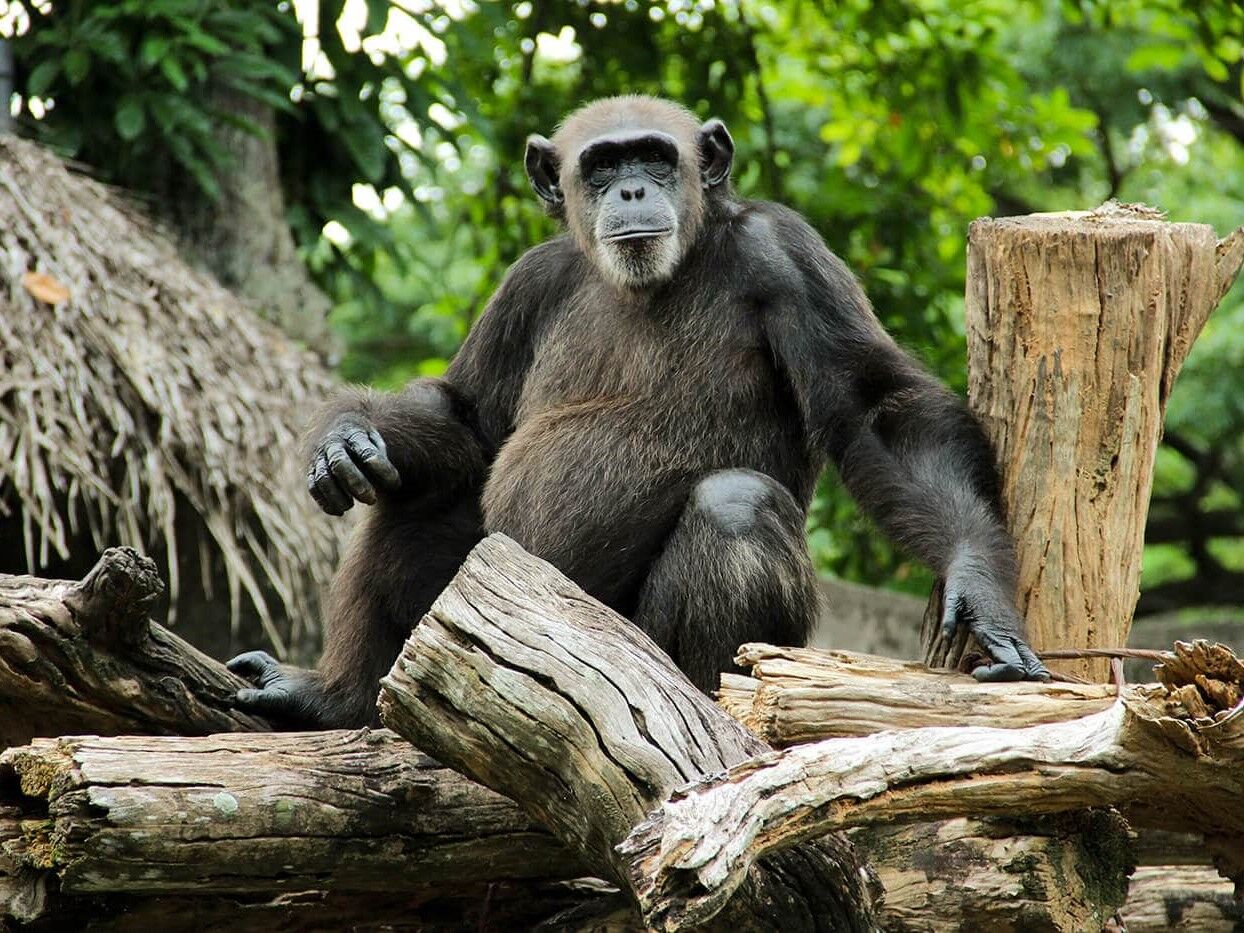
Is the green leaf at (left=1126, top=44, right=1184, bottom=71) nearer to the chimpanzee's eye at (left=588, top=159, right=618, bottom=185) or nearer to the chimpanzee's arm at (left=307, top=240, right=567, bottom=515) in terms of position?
the chimpanzee's arm at (left=307, top=240, right=567, bottom=515)

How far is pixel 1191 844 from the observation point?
534 cm

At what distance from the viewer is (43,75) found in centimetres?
781

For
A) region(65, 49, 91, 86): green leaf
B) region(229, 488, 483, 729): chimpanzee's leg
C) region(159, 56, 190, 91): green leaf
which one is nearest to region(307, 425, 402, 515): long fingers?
region(229, 488, 483, 729): chimpanzee's leg

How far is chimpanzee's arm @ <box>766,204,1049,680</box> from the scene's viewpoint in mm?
4195

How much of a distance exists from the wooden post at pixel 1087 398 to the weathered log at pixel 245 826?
145 centimetres

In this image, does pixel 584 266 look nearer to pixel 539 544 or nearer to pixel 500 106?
pixel 539 544

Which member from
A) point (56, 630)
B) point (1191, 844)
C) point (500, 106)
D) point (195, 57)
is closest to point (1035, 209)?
point (500, 106)

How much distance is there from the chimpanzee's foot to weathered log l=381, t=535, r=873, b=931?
54.9 inches

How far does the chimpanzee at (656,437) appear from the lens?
4555mm

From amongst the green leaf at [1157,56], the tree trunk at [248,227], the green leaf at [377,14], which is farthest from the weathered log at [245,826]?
the green leaf at [1157,56]

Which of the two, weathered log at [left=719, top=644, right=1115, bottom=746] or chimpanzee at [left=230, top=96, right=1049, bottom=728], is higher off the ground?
chimpanzee at [left=230, top=96, right=1049, bottom=728]

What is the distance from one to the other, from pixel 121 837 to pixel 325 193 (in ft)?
19.9

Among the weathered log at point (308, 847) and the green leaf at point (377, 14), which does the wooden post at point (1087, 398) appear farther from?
the green leaf at point (377, 14)

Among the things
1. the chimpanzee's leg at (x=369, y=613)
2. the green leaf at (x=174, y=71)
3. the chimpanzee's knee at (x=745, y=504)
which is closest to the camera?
the chimpanzee's knee at (x=745, y=504)
